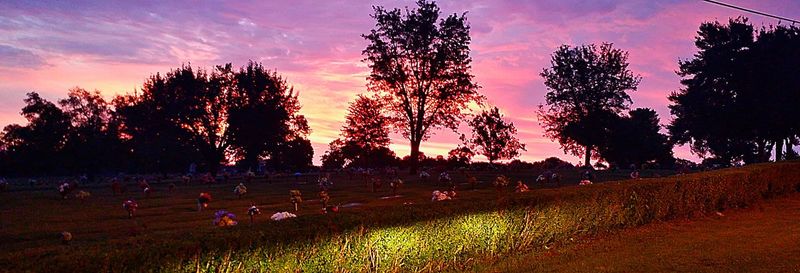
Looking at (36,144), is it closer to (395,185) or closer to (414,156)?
(414,156)

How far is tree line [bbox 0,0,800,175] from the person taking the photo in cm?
4831

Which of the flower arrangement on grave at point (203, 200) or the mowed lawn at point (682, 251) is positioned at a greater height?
the flower arrangement on grave at point (203, 200)

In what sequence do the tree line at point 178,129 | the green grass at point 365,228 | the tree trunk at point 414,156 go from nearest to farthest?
the green grass at point 365,228 → the tree trunk at point 414,156 → the tree line at point 178,129

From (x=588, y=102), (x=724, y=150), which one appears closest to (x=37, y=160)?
(x=588, y=102)

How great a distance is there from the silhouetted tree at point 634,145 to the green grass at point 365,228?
124 ft

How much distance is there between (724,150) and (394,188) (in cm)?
4112

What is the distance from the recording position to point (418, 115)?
4916cm

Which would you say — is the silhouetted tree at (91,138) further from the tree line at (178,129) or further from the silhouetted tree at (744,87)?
the silhouetted tree at (744,87)

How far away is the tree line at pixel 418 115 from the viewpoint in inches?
1902

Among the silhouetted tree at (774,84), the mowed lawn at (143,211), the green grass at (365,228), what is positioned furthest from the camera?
the silhouetted tree at (774,84)

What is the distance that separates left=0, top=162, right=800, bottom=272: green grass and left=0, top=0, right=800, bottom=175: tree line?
22959 millimetres

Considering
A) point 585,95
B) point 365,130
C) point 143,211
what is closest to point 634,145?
point 585,95

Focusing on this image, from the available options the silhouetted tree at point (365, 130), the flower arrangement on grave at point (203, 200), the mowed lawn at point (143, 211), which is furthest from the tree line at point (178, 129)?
the flower arrangement on grave at point (203, 200)

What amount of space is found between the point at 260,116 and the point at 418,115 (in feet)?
55.6
